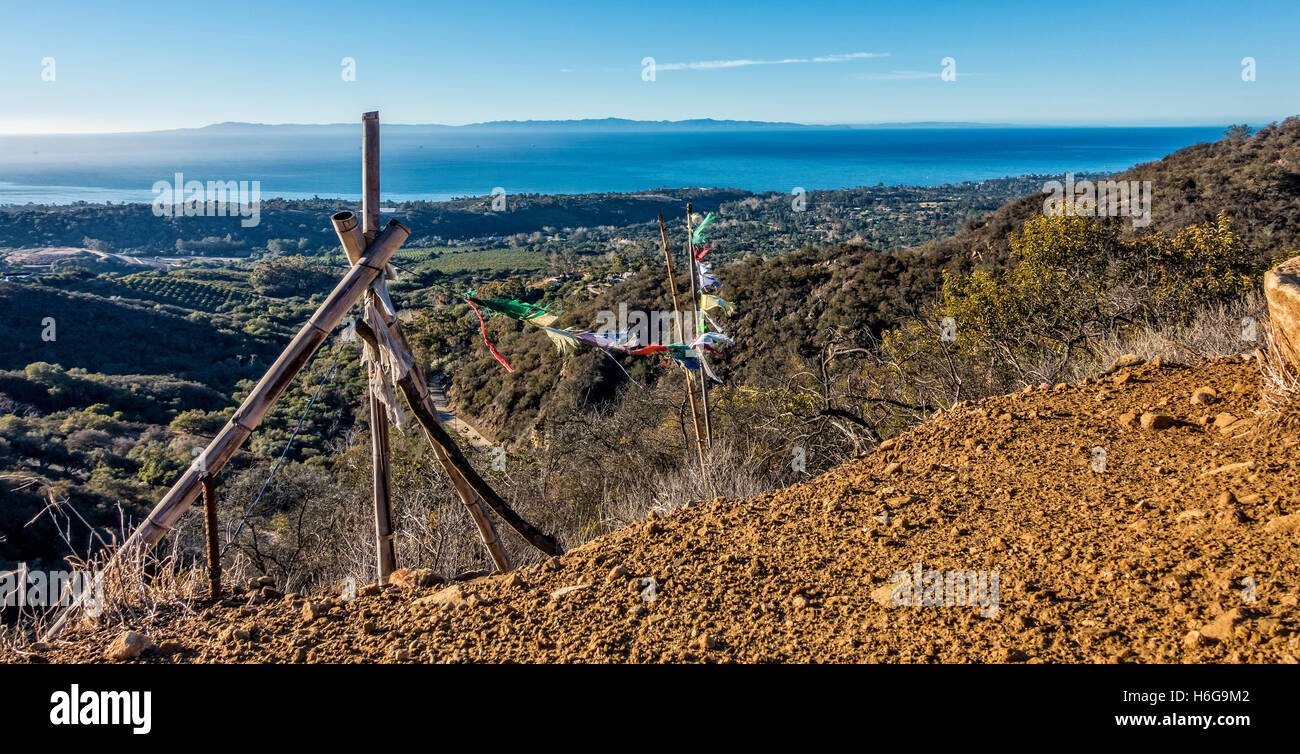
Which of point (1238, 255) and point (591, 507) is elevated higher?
point (1238, 255)

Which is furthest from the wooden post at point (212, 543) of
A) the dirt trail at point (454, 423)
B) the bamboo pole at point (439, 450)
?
the dirt trail at point (454, 423)

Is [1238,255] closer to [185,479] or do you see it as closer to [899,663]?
[899,663]

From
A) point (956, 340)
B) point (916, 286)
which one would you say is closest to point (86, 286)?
point (916, 286)

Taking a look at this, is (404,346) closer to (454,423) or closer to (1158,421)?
(1158,421)

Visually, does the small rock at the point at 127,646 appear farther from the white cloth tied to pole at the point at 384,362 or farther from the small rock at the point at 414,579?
the white cloth tied to pole at the point at 384,362

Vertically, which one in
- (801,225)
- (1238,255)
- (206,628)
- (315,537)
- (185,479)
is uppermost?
(801,225)
